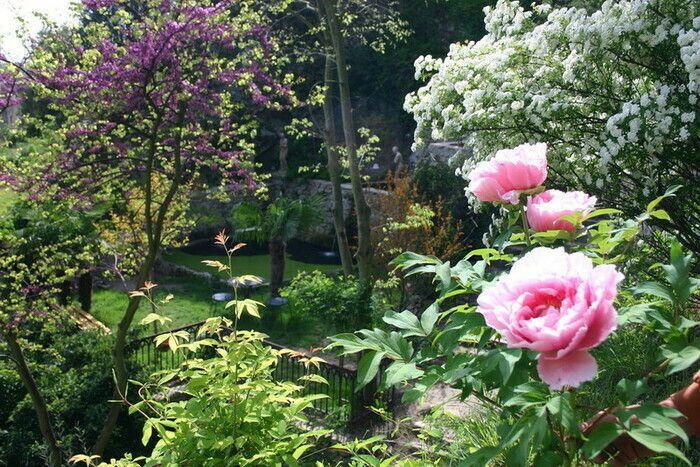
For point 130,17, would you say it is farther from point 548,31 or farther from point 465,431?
point 465,431

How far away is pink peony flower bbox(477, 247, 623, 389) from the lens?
919 mm

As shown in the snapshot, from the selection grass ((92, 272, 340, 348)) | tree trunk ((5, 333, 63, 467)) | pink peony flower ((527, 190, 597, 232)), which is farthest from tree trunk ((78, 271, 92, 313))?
pink peony flower ((527, 190, 597, 232))

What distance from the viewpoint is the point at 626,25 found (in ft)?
11.5

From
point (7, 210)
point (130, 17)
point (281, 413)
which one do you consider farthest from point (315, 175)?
point (281, 413)

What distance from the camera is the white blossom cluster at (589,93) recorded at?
134 inches

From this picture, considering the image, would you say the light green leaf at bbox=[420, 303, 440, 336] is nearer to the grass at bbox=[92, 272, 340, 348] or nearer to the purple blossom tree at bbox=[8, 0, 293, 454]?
the purple blossom tree at bbox=[8, 0, 293, 454]

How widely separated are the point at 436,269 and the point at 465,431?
2217 millimetres

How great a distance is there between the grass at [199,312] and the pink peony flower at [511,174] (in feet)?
27.2

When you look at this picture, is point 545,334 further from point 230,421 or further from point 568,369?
point 230,421

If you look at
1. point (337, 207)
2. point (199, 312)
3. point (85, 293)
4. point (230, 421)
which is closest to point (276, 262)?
point (199, 312)

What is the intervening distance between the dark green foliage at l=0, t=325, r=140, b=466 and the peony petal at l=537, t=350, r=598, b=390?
19.9ft

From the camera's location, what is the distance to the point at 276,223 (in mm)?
12203

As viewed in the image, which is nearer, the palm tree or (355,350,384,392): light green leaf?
(355,350,384,392): light green leaf

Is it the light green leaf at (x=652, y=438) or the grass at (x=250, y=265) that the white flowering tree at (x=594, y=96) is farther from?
the grass at (x=250, y=265)
